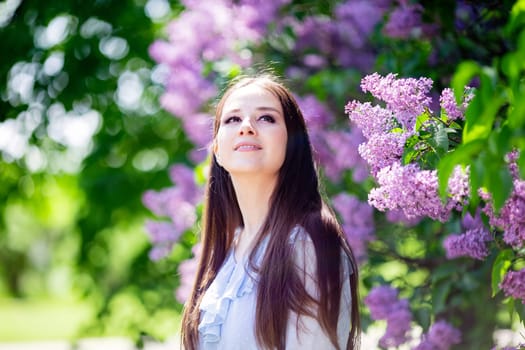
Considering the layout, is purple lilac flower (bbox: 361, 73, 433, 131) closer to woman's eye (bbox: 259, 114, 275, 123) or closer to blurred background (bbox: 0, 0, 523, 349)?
woman's eye (bbox: 259, 114, 275, 123)

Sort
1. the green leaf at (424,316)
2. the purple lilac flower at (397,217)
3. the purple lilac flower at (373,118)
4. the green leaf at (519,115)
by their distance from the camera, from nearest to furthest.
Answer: the green leaf at (519,115) < the purple lilac flower at (373,118) < the green leaf at (424,316) < the purple lilac flower at (397,217)

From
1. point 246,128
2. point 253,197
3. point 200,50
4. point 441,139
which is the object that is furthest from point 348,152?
point 441,139

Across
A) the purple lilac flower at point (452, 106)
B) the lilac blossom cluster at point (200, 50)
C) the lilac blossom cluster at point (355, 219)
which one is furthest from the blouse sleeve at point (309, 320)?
the lilac blossom cluster at point (200, 50)

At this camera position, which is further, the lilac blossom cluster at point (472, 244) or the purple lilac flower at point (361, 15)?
the purple lilac flower at point (361, 15)

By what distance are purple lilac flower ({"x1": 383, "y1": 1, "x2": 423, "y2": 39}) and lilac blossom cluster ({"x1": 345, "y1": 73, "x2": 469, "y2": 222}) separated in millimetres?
1434

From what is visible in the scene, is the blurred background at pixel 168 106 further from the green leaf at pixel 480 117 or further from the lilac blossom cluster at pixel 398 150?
the green leaf at pixel 480 117

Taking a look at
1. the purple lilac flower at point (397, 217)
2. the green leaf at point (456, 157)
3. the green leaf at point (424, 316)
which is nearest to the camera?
the green leaf at point (456, 157)

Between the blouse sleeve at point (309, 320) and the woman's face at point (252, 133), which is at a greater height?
the woman's face at point (252, 133)

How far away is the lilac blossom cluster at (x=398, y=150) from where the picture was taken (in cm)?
177

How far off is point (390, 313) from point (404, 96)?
4.99ft

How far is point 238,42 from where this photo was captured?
174 inches

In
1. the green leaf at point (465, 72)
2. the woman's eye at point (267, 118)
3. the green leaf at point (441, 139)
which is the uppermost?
the woman's eye at point (267, 118)

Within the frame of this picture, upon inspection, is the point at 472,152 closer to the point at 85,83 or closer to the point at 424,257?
the point at 424,257

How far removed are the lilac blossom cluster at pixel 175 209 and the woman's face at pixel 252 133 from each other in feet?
5.86
